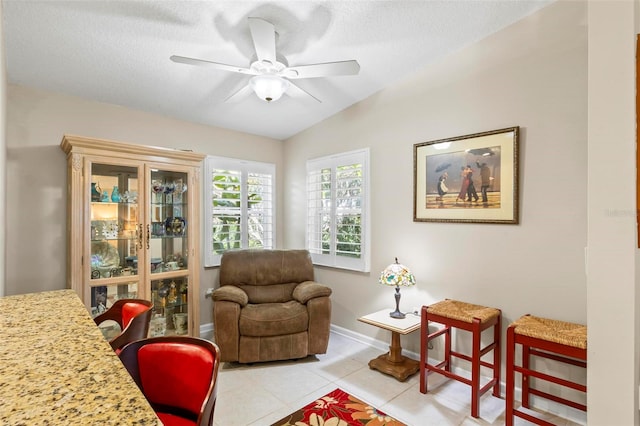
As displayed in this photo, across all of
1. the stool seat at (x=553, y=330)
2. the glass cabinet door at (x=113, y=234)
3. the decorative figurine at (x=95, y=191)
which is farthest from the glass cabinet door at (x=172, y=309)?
the stool seat at (x=553, y=330)

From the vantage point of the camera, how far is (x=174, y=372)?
4.14 ft

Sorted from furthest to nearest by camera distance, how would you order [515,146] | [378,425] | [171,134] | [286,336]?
[171,134]
[286,336]
[515,146]
[378,425]

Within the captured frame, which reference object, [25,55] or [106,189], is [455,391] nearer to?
[106,189]

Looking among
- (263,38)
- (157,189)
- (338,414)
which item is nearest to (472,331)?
(338,414)

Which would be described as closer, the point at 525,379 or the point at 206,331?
the point at 525,379

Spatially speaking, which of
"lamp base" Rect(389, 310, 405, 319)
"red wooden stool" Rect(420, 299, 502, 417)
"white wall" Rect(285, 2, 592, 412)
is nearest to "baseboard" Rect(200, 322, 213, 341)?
"white wall" Rect(285, 2, 592, 412)

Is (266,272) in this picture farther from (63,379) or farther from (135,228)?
(63,379)

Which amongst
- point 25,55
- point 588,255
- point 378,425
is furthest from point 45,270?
point 588,255

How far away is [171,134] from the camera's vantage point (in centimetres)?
357

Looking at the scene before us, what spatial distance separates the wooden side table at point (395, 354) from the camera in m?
2.75

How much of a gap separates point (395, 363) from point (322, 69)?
2563 mm

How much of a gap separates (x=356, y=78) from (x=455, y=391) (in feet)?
9.58

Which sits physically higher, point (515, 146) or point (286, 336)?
point (515, 146)

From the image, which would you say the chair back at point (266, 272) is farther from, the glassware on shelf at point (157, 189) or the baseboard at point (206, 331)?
the glassware on shelf at point (157, 189)
